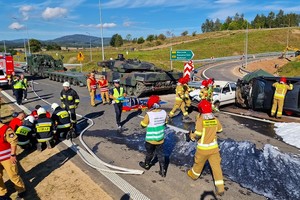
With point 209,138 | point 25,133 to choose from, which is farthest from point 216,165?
point 25,133

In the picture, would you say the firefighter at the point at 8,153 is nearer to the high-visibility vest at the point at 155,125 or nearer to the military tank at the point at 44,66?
the high-visibility vest at the point at 155,125

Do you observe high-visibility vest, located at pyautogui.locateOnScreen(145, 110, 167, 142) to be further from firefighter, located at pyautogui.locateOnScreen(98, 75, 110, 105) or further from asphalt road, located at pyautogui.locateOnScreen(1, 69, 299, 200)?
firefighter, located at pyautogui.locateOnScreen(98, 75, 110, 105)

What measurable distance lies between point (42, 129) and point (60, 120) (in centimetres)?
81

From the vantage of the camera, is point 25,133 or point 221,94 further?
point 221,94

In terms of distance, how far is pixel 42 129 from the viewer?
799cm

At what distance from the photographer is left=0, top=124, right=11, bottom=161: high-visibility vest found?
5023 millimetres

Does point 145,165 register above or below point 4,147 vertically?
below

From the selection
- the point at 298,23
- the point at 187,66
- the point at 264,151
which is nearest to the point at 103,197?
the point at 264,151

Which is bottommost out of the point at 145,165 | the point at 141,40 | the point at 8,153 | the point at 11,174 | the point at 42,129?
the point at 145,165

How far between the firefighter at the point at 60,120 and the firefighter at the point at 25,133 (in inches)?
26.9

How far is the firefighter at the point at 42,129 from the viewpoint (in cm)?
795

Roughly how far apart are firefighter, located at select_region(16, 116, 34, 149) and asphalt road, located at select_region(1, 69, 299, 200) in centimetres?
139

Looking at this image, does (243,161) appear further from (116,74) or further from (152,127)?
(116,74)

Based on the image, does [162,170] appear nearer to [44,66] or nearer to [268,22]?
[44,66]
